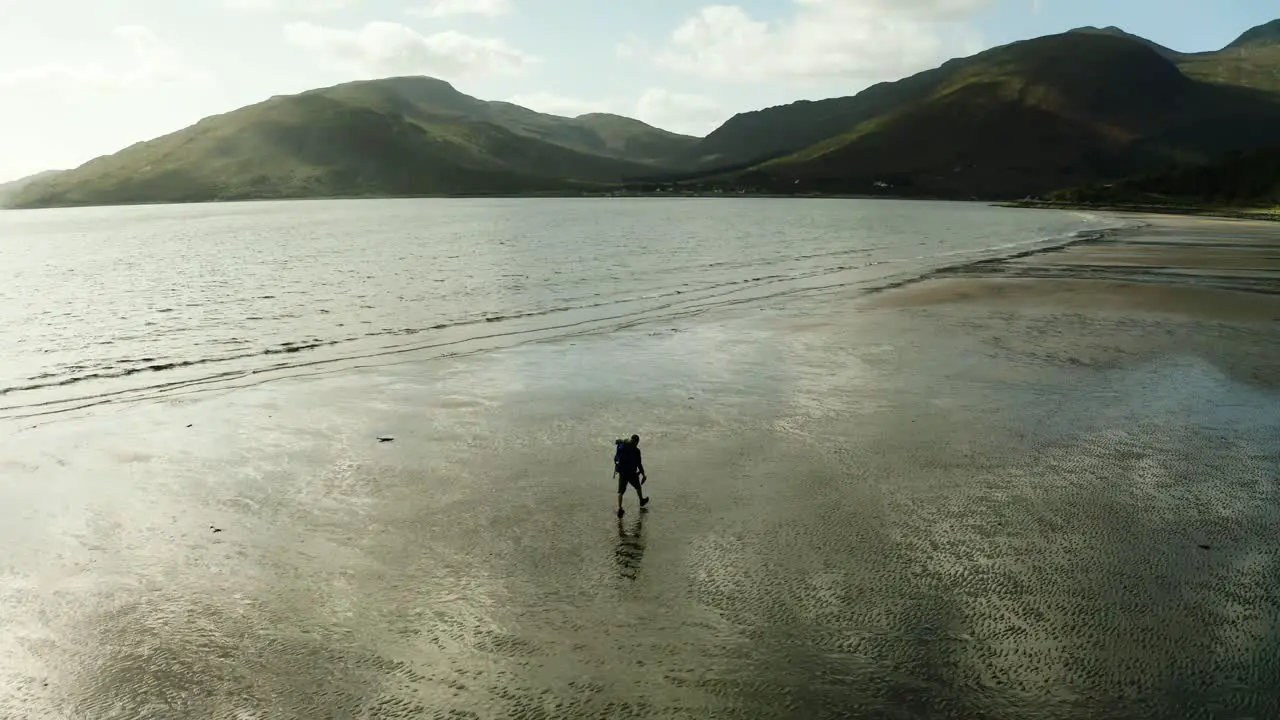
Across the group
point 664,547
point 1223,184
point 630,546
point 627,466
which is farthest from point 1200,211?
point 630,546

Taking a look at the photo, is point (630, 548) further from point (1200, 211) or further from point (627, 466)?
point (1200, 211)

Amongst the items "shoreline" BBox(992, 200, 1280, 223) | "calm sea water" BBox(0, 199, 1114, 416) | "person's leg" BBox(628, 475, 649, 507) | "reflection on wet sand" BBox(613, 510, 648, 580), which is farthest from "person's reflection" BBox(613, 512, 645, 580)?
"shoreline" BBox(992, 200, 1280, 223)

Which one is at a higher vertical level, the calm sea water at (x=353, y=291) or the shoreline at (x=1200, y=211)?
the calm sea water at (x=353, y=291)

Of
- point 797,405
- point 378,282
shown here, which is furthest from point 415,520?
point 378,282

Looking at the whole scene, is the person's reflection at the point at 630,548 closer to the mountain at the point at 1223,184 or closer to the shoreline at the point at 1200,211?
the shoreline at the point at 1200,211

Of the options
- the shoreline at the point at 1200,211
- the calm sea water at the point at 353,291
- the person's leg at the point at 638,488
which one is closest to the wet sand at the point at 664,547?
the person's leg at the point at 638,488
